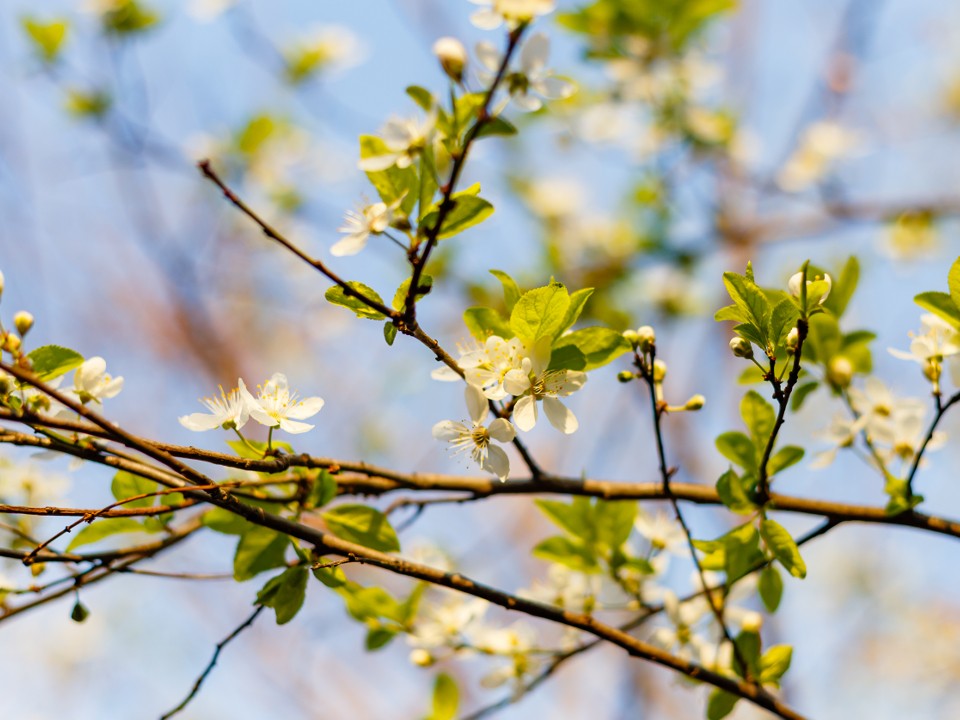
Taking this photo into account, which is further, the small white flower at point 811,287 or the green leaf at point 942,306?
the green leaf at point 942,306

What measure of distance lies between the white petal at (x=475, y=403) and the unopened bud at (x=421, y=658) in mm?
527

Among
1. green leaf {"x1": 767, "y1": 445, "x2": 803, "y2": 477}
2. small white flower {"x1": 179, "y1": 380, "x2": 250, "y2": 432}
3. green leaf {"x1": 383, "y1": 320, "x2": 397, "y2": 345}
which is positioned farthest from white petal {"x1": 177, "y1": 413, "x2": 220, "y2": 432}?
green leaf {"x1": 767, "y1": 445, "x2": 803, "y2": 477}

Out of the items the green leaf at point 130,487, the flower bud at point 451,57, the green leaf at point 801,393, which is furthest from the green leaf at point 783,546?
the green leaf at point 130,487

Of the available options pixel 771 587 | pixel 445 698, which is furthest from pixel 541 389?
pixel 445 698

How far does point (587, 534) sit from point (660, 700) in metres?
3.56

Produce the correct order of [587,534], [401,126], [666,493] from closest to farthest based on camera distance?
[401,126], [666,493], [587,534]

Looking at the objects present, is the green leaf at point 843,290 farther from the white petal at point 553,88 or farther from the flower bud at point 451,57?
the flower bud at point 451,57

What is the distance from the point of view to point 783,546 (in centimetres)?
104

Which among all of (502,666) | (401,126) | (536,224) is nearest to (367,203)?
(401,126)

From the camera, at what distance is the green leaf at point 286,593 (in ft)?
3.35

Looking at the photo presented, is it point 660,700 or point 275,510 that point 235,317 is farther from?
point 275,510

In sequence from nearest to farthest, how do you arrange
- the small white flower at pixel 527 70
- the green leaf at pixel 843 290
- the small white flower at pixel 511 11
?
the small white flower at pixel 511 11
the small white flower at pixel 527 70
the green leaf at pixel 843 290

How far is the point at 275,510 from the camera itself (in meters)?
1.17

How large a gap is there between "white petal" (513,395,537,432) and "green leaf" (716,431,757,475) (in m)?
0.29
